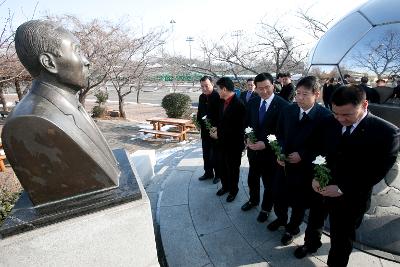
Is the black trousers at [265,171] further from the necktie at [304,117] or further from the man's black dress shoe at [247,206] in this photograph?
the necktie at [304,117]

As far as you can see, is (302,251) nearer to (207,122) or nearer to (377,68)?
(377,68)

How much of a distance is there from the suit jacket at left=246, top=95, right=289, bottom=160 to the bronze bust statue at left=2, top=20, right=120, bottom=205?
201cm

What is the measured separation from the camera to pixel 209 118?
4.80 m

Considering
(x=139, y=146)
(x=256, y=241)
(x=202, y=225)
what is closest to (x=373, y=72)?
(x=256, y=241)

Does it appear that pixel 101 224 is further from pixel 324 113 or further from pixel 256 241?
pixel 324 113

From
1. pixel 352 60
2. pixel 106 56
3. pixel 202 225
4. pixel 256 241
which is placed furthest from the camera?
pixel 106 56

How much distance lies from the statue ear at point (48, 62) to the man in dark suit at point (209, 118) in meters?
2.72

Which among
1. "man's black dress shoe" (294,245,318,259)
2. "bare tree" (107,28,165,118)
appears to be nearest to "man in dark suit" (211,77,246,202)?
"man's black dress shoe" (294,245,318,259)

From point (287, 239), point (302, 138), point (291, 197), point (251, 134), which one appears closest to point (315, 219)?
point (291, 197)

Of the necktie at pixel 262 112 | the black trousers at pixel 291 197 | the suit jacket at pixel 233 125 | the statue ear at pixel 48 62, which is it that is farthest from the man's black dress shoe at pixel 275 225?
the statue ear at pixel 48 62

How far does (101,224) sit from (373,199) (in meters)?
3.05

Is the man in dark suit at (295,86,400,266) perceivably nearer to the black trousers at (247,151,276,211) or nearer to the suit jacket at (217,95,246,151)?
the black trousers at (247,151,276,211)

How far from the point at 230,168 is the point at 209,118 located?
96 cm

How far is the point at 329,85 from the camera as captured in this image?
3535mm
